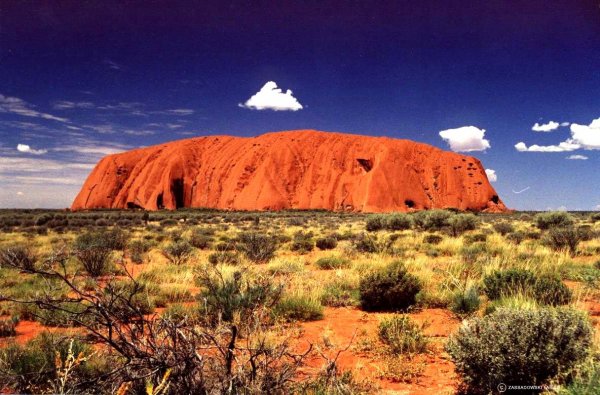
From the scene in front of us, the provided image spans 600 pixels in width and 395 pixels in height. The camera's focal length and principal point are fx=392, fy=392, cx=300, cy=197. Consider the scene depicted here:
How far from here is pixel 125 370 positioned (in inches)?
105

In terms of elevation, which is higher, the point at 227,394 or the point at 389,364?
the point at 227,394

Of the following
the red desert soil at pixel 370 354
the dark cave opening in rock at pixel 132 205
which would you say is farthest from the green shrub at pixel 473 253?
the dark cave opening in rock at pixel 132 205

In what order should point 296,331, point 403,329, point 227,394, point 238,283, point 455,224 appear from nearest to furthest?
point 227,394
point 403,329
point 296,331
point 238,283
point 455,224

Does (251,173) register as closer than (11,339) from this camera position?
No

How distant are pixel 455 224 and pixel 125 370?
1915 centimetres

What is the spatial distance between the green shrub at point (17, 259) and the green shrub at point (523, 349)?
134 inches

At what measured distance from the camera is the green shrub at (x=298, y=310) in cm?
592

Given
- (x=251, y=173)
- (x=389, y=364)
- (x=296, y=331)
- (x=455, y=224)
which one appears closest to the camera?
(x=389, y=364)

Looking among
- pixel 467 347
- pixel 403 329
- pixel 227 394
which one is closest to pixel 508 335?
pixel 467 347

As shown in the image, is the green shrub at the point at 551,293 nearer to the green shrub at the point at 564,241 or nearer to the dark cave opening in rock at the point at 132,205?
the green shrub at the point at 564,241

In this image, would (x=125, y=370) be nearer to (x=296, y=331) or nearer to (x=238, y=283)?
(x=296, y=331)

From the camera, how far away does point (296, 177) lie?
73.8 metres

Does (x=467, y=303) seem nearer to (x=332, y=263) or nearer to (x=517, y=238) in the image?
(x=332, y=263)

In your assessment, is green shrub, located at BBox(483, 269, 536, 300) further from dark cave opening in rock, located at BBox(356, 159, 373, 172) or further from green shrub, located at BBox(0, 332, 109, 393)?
dark cave opening in rock, located at BBox(356, 159, 373, 172)
